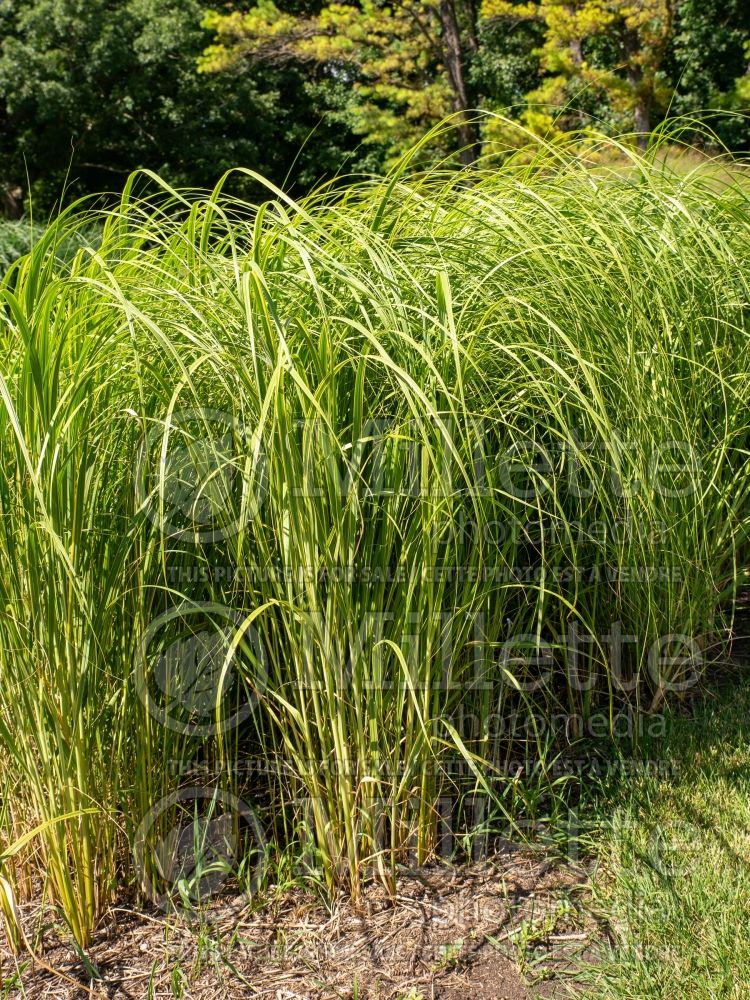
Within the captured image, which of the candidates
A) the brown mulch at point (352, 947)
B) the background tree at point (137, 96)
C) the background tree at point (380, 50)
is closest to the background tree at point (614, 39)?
the background tree at point (380, 50)

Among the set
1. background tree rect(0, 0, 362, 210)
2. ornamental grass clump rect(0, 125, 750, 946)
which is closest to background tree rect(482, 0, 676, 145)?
background tree rect(0, 0, 362, 210)

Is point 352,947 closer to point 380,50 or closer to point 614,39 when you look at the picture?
point 614,39

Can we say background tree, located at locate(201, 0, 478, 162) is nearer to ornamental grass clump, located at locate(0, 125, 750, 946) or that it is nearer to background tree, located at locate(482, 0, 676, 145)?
background tree, located at locate(482, 0, 676, 145)

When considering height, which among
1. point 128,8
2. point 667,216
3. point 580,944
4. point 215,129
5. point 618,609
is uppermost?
point 128,8

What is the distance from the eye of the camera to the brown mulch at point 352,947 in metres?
1.68

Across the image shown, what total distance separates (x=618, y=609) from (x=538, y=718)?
0.35m

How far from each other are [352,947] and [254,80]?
19.0 metres

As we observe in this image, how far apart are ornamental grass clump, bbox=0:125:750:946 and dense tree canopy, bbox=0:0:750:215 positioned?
44.2 ft

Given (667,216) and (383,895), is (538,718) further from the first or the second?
(667,216)

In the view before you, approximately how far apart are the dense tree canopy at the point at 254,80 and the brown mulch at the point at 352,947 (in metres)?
14.2

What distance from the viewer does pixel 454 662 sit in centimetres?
199

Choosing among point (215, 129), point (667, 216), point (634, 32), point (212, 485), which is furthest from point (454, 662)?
point (215, 129)

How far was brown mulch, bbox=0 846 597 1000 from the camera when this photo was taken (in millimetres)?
1676

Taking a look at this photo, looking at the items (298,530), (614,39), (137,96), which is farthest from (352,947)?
(137,96)
